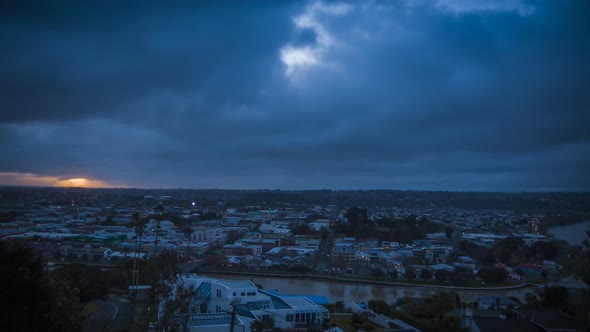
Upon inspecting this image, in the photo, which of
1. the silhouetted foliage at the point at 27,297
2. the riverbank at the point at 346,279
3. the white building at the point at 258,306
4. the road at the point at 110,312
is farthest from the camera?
the riverbank at the point at 346,279

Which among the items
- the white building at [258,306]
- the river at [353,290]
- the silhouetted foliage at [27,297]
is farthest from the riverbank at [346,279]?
Result: the silhouetted foliage at [27,297]

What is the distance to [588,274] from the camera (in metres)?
3.38

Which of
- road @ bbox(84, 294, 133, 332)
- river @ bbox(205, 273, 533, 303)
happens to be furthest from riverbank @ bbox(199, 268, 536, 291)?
road @ bbox(84, 294, 133, 332)

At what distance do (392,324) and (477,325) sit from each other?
183cm

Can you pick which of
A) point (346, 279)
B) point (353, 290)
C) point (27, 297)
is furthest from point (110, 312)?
point (346, 279)

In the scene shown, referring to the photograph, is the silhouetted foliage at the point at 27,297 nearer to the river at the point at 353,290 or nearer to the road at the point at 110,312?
the road at the point at 110,312

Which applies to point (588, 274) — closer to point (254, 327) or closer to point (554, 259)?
point (254, 327)

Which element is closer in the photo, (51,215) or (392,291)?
(392,291)

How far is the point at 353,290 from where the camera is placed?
12.7 meters

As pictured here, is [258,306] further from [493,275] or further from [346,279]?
[493,275]

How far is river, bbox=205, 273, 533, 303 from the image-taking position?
11766 millimetres

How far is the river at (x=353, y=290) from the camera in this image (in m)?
11.8

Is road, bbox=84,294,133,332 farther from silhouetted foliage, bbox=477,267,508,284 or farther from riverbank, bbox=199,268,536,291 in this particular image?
silhouetted foliage, bbox=477,267,508,284

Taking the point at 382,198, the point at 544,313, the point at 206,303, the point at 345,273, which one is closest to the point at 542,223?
the point at 345,273
